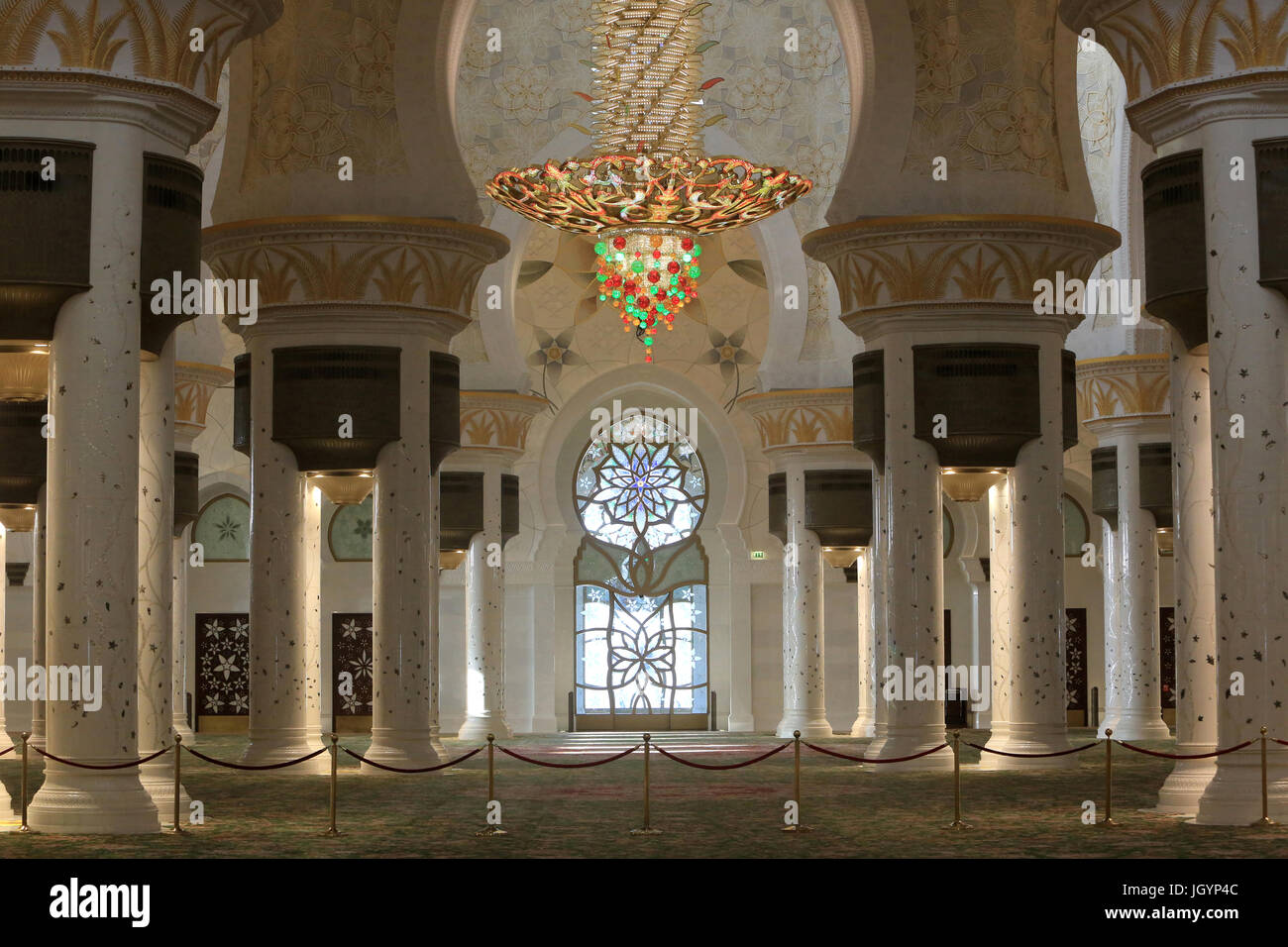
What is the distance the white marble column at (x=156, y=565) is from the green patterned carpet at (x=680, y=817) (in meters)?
0.52

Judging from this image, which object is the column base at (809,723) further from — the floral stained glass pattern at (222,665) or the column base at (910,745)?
the floral stained glass pattern at (222,665)

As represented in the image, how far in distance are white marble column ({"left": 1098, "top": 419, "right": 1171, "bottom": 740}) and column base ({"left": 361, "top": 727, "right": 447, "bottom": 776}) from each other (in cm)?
748

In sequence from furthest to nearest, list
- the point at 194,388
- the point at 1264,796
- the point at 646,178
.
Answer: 1. the point at 194,388
2. the point at 646,178
3. the point at 1264,796

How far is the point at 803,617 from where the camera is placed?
65.7 ft

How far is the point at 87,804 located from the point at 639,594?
16857 millimetres

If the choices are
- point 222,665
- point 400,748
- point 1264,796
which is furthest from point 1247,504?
point 222,665

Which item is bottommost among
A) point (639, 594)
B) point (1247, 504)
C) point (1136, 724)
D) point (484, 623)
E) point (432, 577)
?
point (1136, 724)

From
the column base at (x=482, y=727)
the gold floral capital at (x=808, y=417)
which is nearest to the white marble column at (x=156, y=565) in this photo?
the column base at (x=482, y=727)

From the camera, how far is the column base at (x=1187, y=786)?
31.5 ft

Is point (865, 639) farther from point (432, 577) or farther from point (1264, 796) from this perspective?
point (1264, 796)

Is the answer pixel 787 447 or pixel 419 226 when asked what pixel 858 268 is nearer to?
pixel 419 226

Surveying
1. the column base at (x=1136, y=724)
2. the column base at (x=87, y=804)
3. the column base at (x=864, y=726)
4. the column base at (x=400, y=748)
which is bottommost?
the column base at (x=864, y=726)

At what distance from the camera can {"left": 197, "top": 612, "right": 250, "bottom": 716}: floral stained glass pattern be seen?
23703 millimetres
